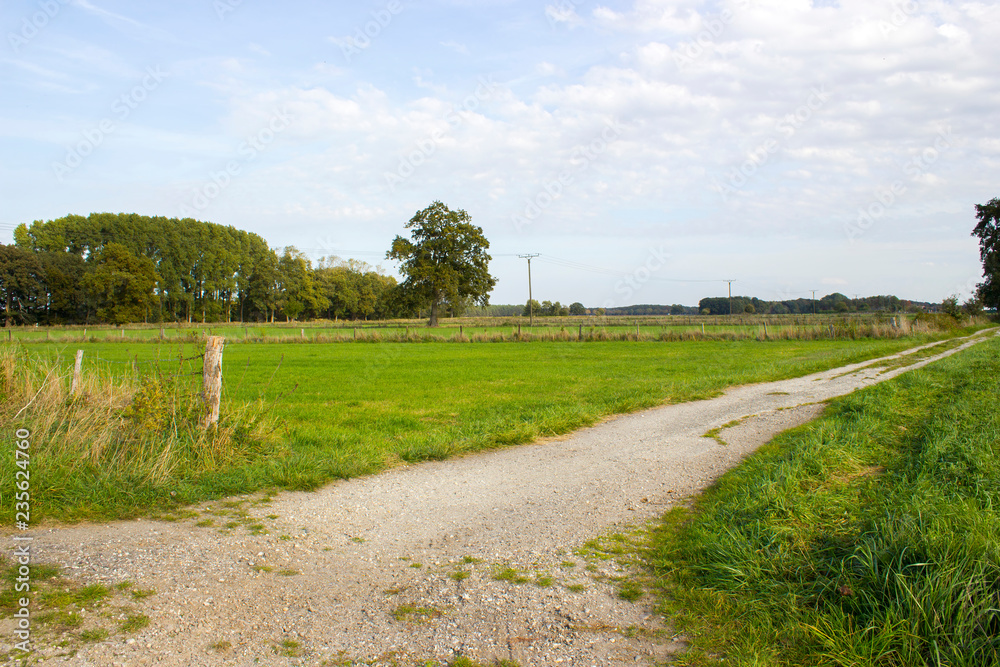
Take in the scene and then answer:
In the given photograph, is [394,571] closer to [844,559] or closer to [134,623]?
[134,623]

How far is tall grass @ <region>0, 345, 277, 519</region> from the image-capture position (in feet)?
19.2

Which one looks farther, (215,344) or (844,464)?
(215,344)

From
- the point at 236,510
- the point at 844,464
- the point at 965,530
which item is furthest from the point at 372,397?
the point at 965,530

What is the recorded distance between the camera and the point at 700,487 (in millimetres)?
6516

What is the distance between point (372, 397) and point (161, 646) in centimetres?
1081

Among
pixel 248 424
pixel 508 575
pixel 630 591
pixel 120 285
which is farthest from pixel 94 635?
Result: pixel 120 285

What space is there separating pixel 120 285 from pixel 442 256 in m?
37.7

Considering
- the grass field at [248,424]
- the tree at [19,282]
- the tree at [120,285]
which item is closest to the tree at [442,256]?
the tree at [120,285]

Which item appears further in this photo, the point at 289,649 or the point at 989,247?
the point at 989,247

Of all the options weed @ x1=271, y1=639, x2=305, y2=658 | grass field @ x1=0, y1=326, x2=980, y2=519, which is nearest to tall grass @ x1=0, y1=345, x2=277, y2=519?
grass field @ x1=0, y1=326, x2=980, y2=519

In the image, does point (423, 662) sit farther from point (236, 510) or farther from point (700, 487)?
point (700, 487)

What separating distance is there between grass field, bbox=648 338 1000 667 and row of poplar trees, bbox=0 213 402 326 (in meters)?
62.5

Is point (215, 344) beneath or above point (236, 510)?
above

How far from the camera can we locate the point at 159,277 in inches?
2857
